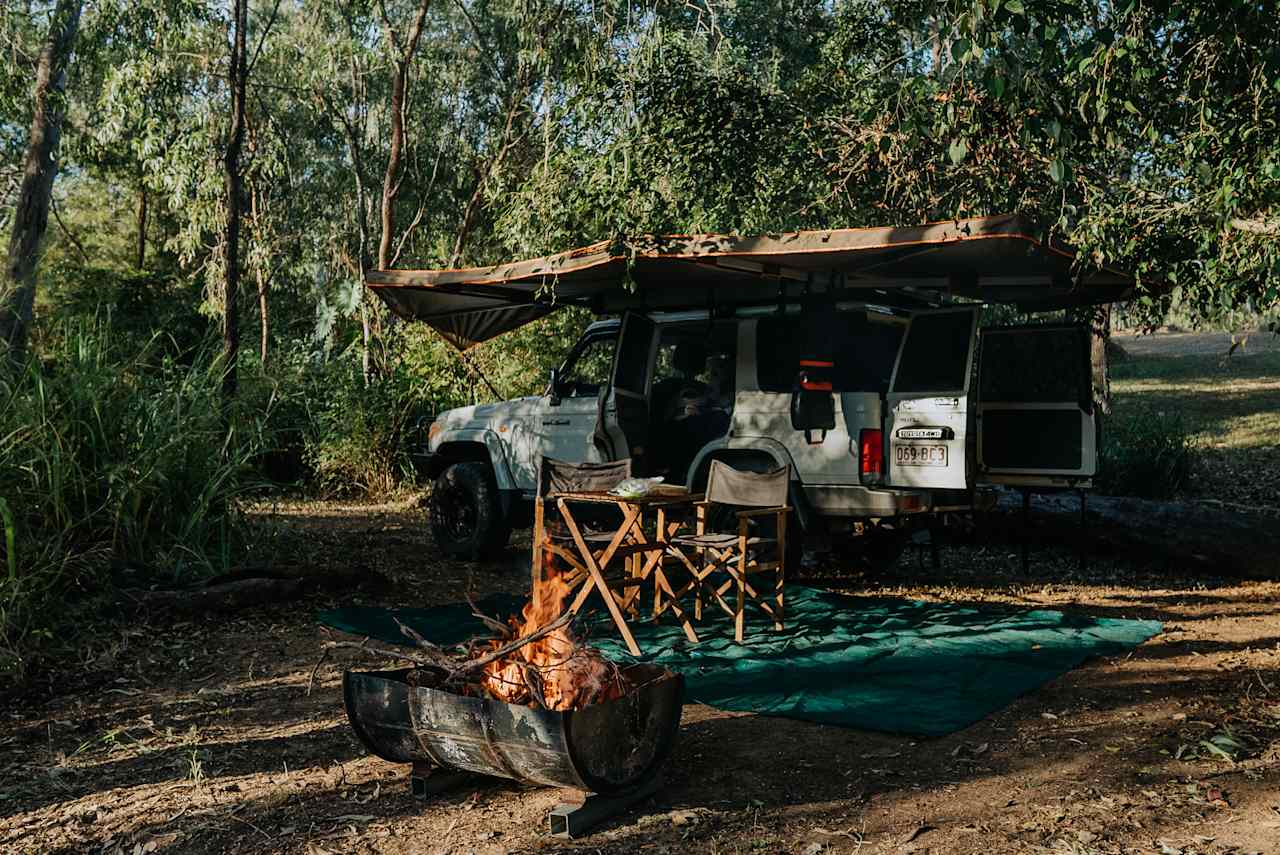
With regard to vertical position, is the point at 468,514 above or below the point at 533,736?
above

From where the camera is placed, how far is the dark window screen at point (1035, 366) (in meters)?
7.38

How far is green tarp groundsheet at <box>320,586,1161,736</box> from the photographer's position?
15.5 feet

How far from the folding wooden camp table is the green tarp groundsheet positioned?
0.70 ft

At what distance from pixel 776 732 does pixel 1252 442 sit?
45.4 feet

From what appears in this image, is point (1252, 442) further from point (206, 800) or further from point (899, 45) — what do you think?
point (206, 800)

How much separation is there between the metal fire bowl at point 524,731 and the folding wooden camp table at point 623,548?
184 centimetres

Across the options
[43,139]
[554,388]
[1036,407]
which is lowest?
[1036,407]

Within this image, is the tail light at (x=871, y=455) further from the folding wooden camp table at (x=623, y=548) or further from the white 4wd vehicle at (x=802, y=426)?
the folding wooden camp table at (x=623, y=548)

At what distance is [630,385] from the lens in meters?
7.67

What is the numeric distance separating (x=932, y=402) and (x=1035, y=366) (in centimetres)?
136

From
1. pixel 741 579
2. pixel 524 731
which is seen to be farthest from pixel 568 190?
pixel 524 731

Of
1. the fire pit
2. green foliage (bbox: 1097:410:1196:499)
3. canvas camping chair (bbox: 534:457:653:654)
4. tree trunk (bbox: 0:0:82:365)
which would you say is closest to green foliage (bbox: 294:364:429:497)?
tree trunk (bbox: 0:0:82:365)

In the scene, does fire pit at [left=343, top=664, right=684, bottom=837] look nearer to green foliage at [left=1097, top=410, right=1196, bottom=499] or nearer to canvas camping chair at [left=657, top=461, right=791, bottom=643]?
canvas camping chair at [left=657, top=461, right=791, bottom=643]

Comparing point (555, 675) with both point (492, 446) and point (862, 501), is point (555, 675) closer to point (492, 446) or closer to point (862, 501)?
point (862, 501)
